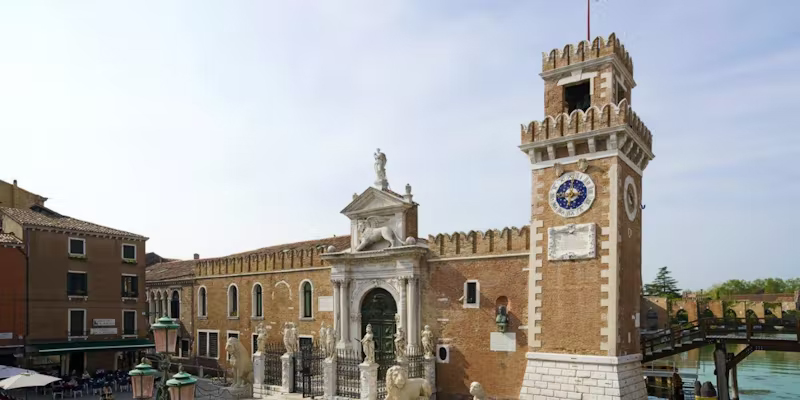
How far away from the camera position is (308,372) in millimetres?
22812

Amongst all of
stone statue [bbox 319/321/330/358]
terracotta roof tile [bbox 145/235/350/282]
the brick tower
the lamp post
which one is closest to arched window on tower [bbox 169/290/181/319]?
terracotta roof tile [bbox 145/235/350/282]

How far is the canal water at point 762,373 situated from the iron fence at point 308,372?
51.1ft

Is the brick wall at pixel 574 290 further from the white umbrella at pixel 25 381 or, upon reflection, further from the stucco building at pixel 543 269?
the white umbrella at pixel 25 381

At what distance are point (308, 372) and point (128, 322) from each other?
13.8 metres

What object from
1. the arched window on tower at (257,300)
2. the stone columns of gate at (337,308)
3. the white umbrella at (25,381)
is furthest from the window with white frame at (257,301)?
the white umbrella at (25,381)

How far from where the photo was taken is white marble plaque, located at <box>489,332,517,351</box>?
64.9 ft

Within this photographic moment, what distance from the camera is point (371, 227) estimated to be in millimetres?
24219

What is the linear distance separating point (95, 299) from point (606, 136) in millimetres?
25545

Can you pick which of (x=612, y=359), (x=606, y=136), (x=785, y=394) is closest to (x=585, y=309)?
(x=612, y=359)

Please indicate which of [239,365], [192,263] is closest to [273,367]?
[239,365]

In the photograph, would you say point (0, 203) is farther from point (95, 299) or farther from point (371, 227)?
point (371, 227)

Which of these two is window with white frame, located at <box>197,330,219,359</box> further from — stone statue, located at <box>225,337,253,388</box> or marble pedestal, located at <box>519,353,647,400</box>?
marble pedestal, located at <box>519,353,647,400</box>

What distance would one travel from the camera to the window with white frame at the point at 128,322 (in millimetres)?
31266

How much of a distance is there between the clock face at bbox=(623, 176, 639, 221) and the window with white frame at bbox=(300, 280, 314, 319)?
556 inches
